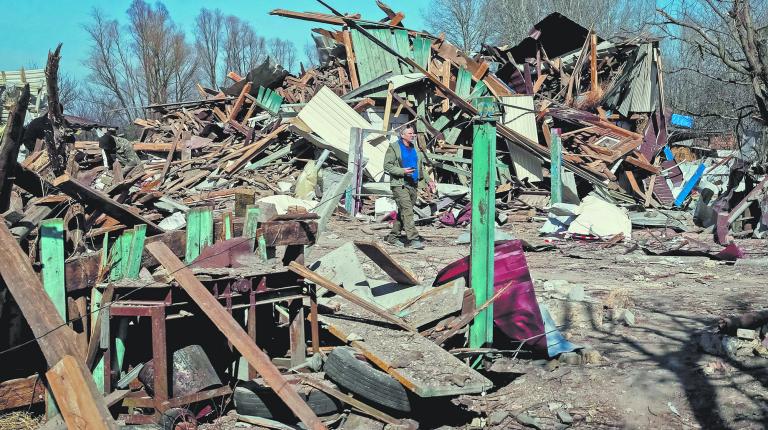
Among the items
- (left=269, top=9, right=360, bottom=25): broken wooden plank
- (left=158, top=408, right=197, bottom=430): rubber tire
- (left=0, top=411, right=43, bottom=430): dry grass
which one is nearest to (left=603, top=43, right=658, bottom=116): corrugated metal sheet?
(left=269, top=9, right=360, bottom=25): broken wooden plank

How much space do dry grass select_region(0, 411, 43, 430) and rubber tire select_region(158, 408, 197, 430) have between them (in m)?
0.87

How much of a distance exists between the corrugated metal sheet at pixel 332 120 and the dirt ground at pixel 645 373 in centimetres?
623

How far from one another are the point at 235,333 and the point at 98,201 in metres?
1.80

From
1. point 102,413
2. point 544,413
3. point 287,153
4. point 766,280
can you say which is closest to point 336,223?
point 287,153

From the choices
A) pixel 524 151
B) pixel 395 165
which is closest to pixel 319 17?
pixel 524 151

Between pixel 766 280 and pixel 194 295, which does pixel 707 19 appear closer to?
pixel 766 280

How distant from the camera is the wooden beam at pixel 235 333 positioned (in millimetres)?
3775

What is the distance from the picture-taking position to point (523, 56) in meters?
Result: 18.0

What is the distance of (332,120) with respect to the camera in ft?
46.6

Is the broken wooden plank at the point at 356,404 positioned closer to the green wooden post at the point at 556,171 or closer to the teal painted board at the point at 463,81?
the green wooden post at the point at 556,171

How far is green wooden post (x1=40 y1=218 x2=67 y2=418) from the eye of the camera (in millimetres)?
4359

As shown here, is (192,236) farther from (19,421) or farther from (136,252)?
(19,421)

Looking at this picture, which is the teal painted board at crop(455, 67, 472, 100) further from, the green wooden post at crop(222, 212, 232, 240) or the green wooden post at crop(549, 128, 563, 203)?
the green wooden post at crop(222, 212, 232, 240)

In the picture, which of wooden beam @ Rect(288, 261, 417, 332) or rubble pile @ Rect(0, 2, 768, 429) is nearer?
rubble pile @ Rect(0, 2, 768, 429)
